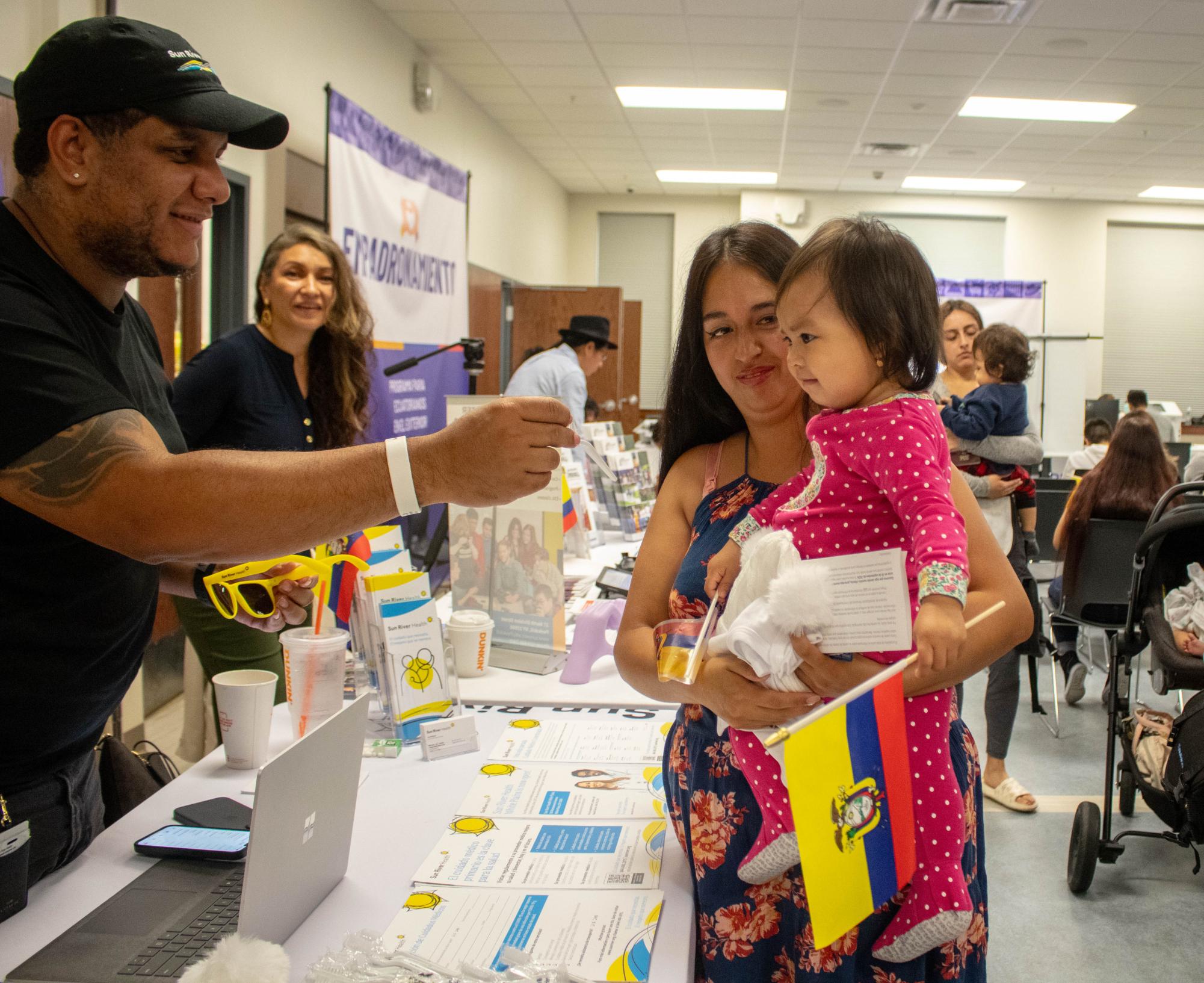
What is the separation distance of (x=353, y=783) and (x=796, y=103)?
7607mm

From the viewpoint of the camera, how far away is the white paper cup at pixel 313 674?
163 cm

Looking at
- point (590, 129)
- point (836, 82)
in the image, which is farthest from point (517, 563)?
point (590, 129)

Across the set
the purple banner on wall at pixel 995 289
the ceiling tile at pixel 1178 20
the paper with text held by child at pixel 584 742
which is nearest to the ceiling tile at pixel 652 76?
the ceiling tile at pixel 1178 20

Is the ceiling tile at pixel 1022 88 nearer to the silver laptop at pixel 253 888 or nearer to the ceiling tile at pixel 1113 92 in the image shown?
the ceiling tile at pixel 1113 92

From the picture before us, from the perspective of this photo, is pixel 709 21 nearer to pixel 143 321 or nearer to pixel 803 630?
pixel 143 321

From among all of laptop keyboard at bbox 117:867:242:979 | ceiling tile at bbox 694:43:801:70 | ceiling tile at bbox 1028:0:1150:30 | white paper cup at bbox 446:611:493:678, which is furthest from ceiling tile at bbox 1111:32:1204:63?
laptop keyboard at bbox 117:867:242:979

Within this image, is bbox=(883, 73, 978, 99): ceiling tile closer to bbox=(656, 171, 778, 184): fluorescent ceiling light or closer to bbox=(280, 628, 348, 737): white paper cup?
bbox=(656, 171, 778, 184): fluorescent ceiling light

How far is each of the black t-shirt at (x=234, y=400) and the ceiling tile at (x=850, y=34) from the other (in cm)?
454

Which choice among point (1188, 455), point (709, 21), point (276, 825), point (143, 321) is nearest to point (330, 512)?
point (276, 825)

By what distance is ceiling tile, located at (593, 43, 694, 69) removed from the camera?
6.56 m

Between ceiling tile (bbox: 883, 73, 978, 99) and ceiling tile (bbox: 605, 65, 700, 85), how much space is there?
1420 mm

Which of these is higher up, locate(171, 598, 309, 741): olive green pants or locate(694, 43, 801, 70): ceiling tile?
locate(694, 43, 801, 70): ceiling tile

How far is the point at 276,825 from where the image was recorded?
103 cm

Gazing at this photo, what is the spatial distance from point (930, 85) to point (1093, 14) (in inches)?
59.2
